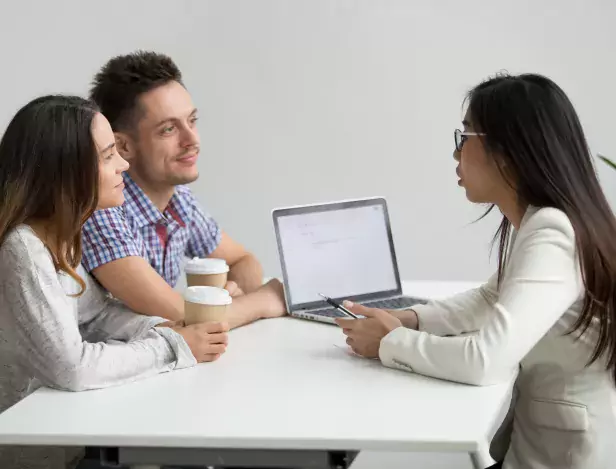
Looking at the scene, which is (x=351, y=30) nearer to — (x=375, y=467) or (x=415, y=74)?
(x=415, y=74)

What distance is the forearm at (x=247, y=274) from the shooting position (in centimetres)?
246

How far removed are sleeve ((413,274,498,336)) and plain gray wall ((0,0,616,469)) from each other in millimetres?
1817

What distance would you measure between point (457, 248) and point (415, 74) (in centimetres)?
74

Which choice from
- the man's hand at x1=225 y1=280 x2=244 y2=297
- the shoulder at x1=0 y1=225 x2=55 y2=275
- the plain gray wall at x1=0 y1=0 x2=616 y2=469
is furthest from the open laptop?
the plain gray wall at x1=0 y1=0 x2=616 y2=469

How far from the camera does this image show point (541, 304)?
1.52 meters

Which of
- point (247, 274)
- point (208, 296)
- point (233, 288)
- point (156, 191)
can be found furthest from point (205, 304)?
point (247, 274)

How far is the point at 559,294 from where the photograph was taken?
1.53 m

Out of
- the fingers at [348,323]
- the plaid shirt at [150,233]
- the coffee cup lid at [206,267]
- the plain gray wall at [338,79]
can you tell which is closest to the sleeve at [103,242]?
the plaid shirt at [150,233]

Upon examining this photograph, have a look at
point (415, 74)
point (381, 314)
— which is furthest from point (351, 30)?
point (381, 314)

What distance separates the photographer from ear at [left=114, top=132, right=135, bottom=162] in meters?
2.31

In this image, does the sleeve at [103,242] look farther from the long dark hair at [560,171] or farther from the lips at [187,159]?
the long dark hair at [560,171]

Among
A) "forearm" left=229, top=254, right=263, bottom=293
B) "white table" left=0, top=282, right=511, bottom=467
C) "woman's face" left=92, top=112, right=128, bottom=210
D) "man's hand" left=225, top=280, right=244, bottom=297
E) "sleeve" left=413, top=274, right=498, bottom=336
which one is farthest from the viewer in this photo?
"forearm" left=229, top=254, right=263, bottom=293

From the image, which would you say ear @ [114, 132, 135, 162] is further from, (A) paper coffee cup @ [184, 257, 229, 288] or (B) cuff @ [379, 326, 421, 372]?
(B) cuff @ [379, 326, 421, 372]

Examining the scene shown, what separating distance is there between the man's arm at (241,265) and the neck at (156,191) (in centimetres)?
29
